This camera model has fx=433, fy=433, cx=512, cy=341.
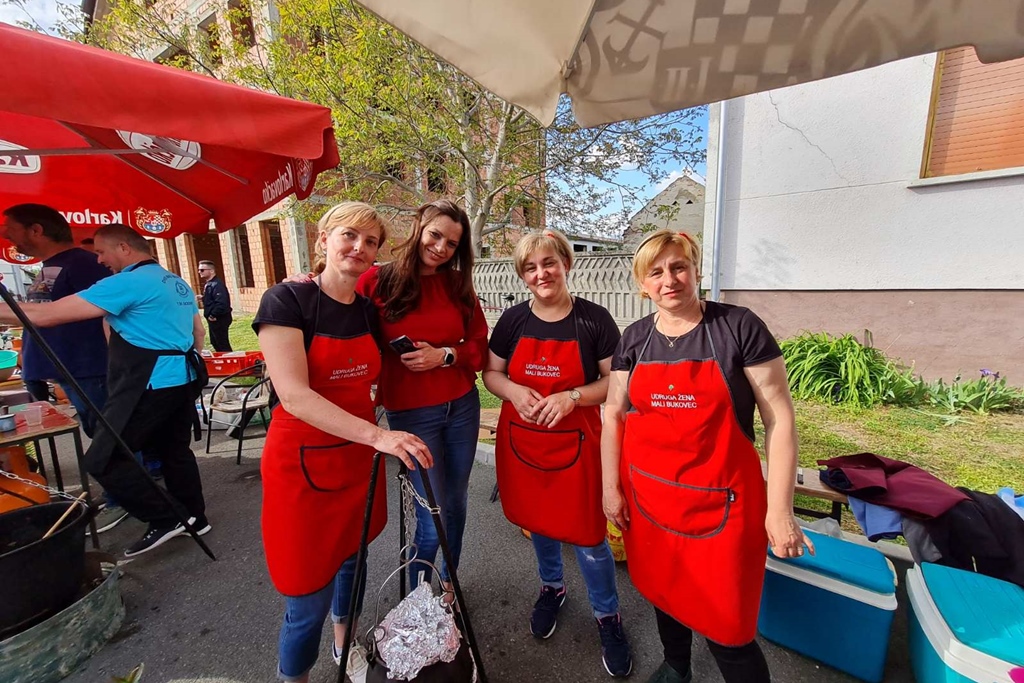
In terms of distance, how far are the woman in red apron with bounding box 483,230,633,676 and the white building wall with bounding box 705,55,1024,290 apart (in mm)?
5206

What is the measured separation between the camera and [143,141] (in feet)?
8.86

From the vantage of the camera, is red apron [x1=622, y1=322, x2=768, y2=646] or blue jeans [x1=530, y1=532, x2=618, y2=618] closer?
red apron [x1=622, y1=322, x2=768, y2=646]

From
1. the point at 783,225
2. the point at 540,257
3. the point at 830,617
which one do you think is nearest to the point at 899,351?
the point at 783,225

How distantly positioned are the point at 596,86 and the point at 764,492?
5.31 ft

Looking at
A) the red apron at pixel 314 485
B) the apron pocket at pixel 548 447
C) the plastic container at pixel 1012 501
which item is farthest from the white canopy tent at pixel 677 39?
the plastic container at pixel 1012 501

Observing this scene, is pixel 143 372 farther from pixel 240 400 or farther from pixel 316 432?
pixel 240 400

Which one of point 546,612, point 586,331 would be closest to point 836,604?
point 546,612

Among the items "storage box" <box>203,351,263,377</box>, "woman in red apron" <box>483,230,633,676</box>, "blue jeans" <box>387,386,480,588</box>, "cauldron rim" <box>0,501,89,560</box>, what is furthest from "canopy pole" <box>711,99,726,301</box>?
"cauldron rim" <box>0,501,89,560</box>

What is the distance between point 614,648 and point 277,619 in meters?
1.83

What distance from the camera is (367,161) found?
6.79 meters

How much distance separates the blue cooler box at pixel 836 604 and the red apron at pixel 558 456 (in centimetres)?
93

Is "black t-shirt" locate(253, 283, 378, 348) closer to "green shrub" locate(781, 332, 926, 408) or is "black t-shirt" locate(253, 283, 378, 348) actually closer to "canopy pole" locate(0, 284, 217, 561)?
"canopy pole" locate(0, 284, 217, 561)

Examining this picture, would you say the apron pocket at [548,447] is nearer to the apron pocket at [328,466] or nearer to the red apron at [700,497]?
the red apron at [700,497]

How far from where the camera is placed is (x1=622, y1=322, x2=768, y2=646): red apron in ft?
4.84
